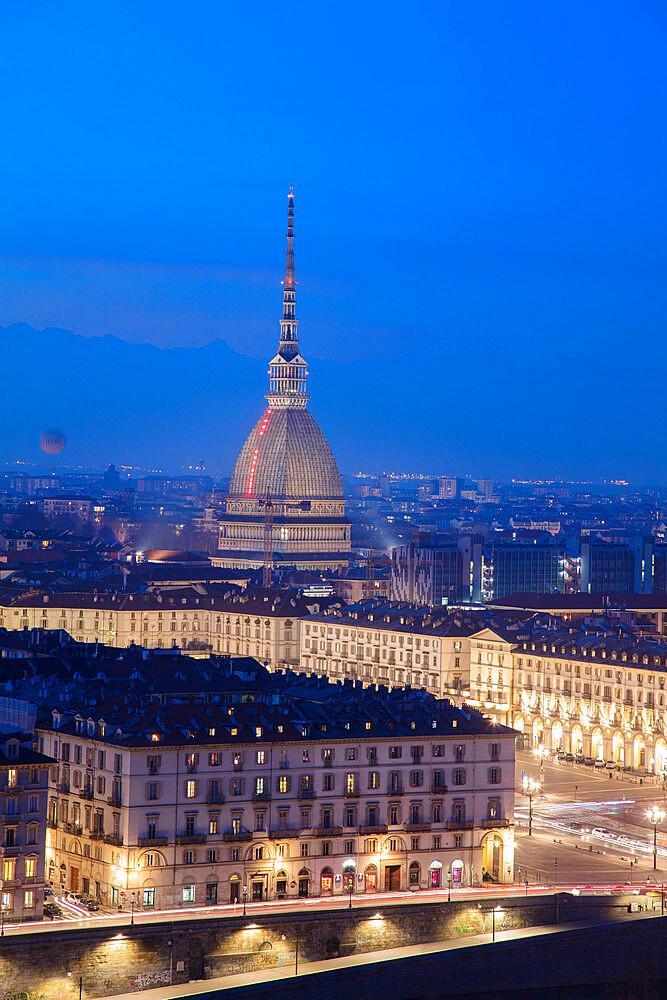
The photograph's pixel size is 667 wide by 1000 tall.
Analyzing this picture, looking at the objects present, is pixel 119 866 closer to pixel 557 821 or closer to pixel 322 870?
pixel 322 870

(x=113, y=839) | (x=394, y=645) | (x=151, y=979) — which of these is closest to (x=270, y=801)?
(x=113, y=839)

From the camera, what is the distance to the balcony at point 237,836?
7544cm

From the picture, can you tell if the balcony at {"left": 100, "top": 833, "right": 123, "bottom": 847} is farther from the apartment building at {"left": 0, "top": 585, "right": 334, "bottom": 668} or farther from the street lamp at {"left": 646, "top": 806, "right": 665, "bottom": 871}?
the apartment building at {"left": 0, "top": 585, "right": 334, "bottom": 668}

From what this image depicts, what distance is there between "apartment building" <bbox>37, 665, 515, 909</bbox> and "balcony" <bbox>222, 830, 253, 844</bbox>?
4cm

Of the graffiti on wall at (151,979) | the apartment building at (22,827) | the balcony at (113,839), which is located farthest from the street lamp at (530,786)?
the graffiti on wall at (151,979)

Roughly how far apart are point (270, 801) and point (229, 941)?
837 cm

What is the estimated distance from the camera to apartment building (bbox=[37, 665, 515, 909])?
2928 inches

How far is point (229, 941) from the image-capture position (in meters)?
68.9

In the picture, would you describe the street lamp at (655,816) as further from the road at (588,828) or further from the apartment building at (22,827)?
the apartment building at (22,827)

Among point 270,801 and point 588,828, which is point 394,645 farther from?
point 270,801

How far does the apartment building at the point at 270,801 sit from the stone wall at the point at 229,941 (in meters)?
4.98

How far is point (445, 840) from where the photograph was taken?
79.0 m

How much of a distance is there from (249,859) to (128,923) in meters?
7.83

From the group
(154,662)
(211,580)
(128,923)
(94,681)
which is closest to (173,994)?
(128,923)
